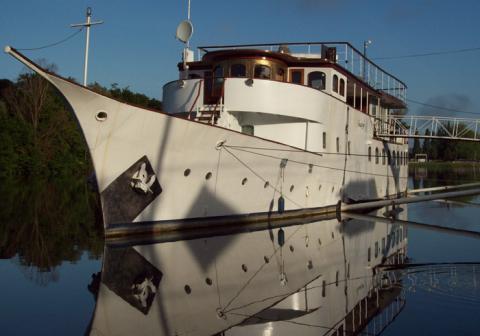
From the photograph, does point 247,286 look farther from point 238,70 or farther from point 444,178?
point 444,178

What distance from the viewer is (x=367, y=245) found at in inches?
558

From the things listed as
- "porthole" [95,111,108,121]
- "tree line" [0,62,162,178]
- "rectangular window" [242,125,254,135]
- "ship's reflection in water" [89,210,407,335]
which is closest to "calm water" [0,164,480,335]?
"ship's reflection in water" [89,210,407,335]

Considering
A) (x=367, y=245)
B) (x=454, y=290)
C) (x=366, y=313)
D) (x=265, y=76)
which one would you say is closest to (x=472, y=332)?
(x=366, y=313)

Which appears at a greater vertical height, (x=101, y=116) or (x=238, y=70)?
(x=238, y=70)

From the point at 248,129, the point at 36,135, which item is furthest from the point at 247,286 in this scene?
the point at 36,135

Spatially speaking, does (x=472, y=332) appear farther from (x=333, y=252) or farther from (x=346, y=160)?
(x=346, y=160)

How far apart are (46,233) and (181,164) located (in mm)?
4346

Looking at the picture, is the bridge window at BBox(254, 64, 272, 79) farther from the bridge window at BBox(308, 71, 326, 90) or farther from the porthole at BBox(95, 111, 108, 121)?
the porthole at BBox(95, 111, 108, 121)

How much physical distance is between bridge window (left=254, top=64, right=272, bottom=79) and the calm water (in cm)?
557

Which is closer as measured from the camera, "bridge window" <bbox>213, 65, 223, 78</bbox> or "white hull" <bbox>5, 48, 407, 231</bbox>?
"white hull" <bbox>5, 48, 407, 231</bbox>

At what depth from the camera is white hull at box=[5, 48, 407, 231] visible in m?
12.9

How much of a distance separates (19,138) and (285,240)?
1634 inches

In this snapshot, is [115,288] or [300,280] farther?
[300,280]

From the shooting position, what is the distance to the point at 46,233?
14.6 m
